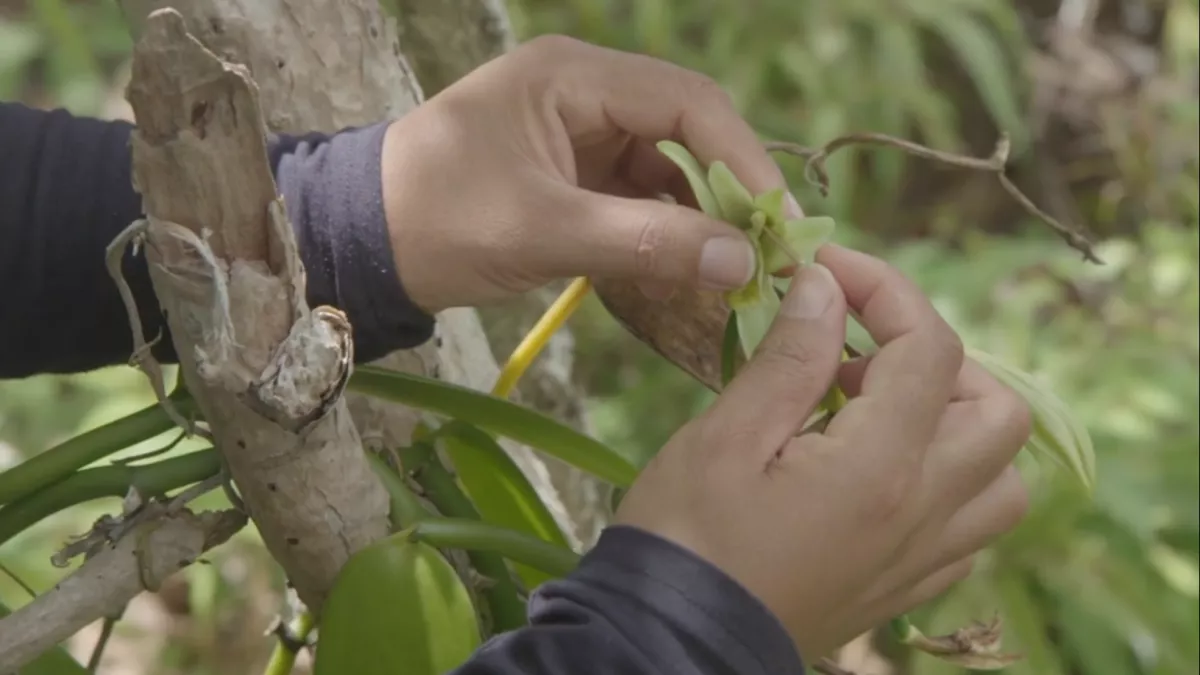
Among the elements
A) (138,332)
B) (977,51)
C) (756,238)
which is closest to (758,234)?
(756,238)

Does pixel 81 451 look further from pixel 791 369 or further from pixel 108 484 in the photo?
pixel 791 369

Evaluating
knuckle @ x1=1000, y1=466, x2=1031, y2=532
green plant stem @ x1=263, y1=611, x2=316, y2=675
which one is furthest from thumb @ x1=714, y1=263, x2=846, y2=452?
green plant stem @ x1=263, y1=611, x2=316, y2=675

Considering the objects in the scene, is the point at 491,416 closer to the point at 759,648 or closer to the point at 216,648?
the point at 759,648

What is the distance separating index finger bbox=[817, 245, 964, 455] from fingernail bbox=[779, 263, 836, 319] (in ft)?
0.10

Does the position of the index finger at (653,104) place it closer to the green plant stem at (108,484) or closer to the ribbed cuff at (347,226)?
the ribbed cuff at (347,226)

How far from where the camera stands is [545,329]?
49cm

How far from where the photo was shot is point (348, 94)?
514mm

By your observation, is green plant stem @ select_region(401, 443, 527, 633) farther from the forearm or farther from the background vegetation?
the background vegetation

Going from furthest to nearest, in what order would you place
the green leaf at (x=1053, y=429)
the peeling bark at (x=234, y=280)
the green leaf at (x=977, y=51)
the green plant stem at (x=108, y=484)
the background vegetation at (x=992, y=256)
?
the green leaf at (x=977, y=51) → the background vegetation at (x=992, y=256) → the green leaf at (x=1053, y=429) → the green plant stem at (x=108, y=484) → the peeling bark at (x=234, y=280)

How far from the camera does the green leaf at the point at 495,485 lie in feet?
1.49

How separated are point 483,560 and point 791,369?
0.15 m

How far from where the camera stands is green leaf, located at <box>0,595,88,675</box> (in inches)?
15.1

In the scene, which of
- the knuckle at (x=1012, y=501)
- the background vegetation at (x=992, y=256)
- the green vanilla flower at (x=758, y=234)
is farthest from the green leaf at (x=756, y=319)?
the background vegetation at (x=992, y=256)

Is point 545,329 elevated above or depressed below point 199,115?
below
